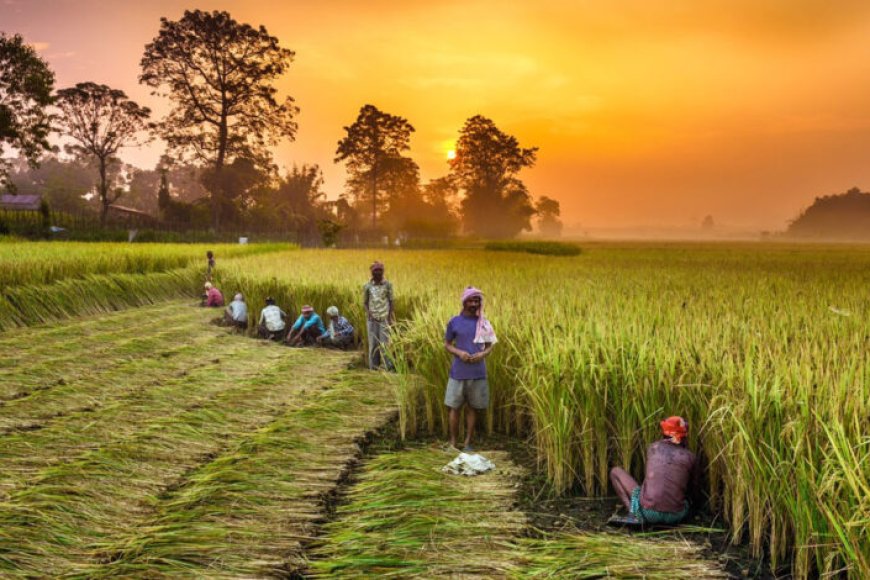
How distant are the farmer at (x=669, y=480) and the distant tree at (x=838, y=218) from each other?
16551 cm

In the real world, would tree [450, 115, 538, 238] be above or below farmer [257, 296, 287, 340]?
above

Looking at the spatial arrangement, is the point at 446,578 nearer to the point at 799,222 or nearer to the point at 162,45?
the point at 162,45

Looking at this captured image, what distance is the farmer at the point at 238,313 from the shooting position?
524 inches

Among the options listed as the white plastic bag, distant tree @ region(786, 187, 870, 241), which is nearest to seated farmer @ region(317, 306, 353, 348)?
the white plastic bag

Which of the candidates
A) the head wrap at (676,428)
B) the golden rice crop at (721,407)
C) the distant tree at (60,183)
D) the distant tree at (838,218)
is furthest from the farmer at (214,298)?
the distant tree at (838,218)

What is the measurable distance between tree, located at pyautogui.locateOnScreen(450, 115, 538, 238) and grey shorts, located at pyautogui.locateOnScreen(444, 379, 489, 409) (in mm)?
75694

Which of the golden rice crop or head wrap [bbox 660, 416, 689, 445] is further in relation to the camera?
head wrap [bbox 660, 416, 689, 445]

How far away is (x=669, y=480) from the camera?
163 inches

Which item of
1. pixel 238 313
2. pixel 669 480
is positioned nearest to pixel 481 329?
pixel 669 480

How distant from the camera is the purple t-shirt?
19.1 feet

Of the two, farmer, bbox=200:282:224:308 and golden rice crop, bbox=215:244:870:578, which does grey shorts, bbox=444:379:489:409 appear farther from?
farmer, bbox=200:282:224:308

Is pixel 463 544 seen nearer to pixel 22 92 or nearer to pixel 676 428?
pixel 676 428

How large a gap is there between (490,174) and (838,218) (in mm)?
116038

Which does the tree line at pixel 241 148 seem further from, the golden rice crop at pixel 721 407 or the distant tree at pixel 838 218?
the distant tree at pixel 838 218
